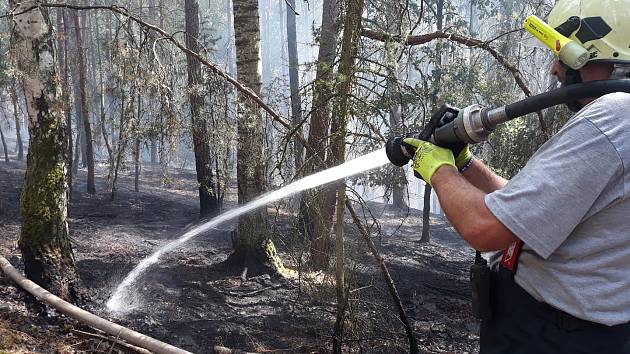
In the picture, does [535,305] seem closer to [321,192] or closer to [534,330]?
[534,330]

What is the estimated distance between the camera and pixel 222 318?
612cm

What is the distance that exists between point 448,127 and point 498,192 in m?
0.48

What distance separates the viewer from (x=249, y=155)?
721 cm

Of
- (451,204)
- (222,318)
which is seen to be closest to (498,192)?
(451,204)

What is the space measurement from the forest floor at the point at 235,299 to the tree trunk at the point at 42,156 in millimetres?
420

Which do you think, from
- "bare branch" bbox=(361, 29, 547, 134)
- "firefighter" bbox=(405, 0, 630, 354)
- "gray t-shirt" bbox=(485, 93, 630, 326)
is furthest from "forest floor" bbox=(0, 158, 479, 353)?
"gray t-shirt" bbox=(485, 93, 630, 326)

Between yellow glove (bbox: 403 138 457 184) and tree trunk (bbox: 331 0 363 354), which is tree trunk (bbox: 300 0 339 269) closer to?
tree trunk (bbox: 331 0 363 354)

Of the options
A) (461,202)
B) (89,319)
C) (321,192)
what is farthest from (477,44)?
(89,319)

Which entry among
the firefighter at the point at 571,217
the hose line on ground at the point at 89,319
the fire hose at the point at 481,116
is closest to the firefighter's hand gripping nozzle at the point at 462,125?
the fire hose at the point at 481,116

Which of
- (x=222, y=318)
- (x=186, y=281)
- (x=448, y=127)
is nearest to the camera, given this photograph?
(x=448, y=127)

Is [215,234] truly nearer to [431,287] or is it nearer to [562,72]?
[431,287]

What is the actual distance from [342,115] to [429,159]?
6.93 ft

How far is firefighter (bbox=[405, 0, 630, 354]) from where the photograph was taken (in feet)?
5.03

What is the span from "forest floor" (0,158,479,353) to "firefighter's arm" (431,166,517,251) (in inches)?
89.8
